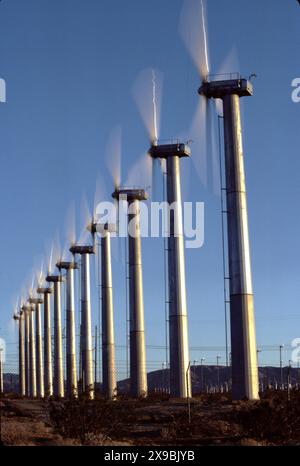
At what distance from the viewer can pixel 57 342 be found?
13500cm

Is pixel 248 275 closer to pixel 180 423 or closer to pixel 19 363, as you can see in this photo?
pixel 180 423

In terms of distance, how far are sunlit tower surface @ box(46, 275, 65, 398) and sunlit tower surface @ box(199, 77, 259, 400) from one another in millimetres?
72782

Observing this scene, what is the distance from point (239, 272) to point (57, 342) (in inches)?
3082

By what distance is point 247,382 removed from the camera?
60.7 metres

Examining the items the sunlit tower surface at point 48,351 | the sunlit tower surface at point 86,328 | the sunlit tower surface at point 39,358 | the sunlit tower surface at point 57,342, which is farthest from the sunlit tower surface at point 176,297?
the sunlit tower surface at point 39,358

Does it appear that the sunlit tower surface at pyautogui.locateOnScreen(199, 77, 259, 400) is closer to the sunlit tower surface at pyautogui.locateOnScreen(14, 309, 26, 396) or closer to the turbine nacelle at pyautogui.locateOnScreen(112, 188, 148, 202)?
the turbine nacelle at pyautogui.locateOnScreen(112, 188, 148, 202)

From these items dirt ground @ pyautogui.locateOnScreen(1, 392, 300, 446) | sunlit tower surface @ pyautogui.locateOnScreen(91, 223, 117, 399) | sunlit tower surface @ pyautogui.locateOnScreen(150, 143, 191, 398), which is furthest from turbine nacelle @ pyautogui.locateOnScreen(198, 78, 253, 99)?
sunlit tower surface @ pyautogui.locateOnScreen(91, 223, 117, 399)

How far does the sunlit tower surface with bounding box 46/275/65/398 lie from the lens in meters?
132

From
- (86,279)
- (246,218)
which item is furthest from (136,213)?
(246,218)

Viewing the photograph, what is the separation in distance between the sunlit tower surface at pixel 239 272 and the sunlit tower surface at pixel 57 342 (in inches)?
2865

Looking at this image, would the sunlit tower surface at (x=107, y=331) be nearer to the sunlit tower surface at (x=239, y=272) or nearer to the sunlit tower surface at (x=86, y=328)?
the sunlit tower surface at (x=86, y=328)

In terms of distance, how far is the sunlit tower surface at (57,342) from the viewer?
13212 cm
